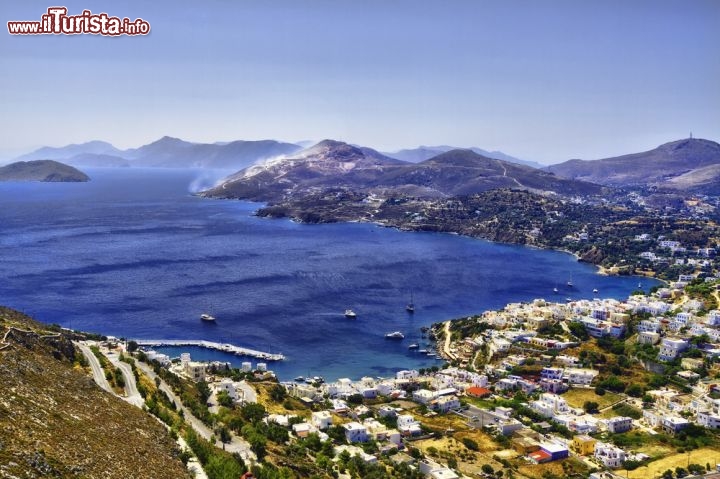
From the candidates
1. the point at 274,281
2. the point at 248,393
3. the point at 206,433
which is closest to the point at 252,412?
the point at 206,433

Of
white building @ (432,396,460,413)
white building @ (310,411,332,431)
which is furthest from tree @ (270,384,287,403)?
white building @ (432,396,460,413)

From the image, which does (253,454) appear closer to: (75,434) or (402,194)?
(75,434)

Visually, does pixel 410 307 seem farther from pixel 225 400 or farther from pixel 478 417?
pixel 225 400

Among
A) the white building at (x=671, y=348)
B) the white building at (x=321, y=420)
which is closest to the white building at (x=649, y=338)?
the white building at (x=671, y=348)

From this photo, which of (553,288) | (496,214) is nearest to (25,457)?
(553,288)

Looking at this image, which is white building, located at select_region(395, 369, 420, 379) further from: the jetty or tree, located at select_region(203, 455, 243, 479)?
tree, located at select_region(203, 455, 243, 479)

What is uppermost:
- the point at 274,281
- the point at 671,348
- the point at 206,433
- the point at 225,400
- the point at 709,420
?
the point at 206,433
